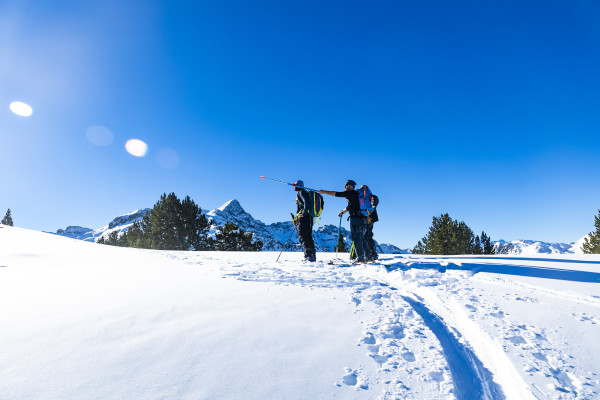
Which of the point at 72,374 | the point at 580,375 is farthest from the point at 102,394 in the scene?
the point at 580,375

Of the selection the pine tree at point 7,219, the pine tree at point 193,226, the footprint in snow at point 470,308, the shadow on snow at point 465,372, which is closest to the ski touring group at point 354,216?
the footprint in snow at point 470,308

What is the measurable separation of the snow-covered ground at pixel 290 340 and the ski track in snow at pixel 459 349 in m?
0.01

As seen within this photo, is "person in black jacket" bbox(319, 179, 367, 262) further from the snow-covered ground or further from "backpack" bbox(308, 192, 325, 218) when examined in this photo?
the snow-covered ground

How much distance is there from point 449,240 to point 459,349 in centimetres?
3413

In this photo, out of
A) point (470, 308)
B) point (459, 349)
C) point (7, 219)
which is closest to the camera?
point (459, 349)

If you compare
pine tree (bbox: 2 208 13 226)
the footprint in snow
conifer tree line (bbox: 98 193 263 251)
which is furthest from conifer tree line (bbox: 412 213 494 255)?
pine tree (bbox: 2 208 13 226)

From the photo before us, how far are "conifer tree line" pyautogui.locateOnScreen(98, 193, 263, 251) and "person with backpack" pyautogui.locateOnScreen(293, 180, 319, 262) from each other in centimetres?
2557

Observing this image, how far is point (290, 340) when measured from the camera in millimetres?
2049

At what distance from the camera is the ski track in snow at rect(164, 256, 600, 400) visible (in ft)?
5.22

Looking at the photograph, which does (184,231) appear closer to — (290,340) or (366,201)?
(366,201)

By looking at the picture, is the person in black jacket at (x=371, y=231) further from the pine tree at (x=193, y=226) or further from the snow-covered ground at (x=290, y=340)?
the pine tree at (x=193, y=226)

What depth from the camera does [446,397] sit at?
1509 mm

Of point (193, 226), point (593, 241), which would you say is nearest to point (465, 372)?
point (193, 226)

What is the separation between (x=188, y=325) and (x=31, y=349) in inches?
38.0
